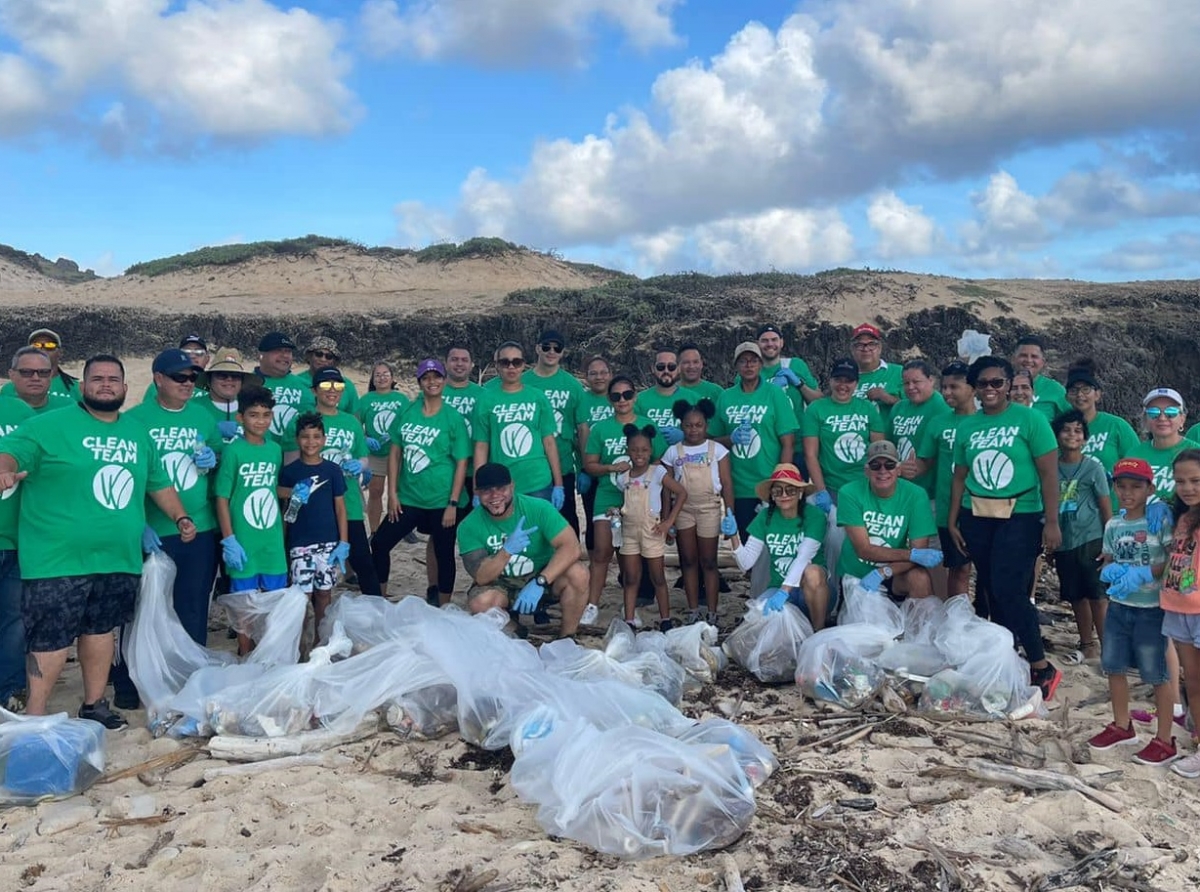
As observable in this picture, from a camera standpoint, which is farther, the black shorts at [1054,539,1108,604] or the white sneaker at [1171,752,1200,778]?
the black shorts at [1054,539,1108,604]

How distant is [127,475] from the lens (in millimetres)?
4289

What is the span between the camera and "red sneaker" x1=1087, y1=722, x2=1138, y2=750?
402cm

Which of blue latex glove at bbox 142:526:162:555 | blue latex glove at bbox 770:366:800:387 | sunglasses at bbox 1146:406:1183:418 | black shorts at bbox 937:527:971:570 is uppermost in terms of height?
blue latex glove at bbox 770:366:800:387

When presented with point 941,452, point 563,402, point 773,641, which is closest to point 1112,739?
point 773,641

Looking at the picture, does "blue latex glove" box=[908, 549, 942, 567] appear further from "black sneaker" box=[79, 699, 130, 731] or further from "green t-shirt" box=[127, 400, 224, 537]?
"black sneaker" box=[79, 699, 130, 731]

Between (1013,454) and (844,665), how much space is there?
149 centimetres

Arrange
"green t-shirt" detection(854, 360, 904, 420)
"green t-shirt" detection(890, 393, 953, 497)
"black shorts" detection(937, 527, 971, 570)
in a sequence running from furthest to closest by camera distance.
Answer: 1. "green t-shirt" detection(854, 360, 904, 420)
2. "green t-shirt" detection(890, 393, 953, 497)
3. "black shorts" detection(937, 527, 971, 570)

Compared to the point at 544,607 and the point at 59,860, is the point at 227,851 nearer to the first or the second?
the point at 59,860

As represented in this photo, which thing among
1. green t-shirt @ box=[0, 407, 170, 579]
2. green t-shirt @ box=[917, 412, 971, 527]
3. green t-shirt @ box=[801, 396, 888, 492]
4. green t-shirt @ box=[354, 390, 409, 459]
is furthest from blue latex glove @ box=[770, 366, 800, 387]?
green t-shirt @ box=[0, 407, 170, 579]

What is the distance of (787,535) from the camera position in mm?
5285

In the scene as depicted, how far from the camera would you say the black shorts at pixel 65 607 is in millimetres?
4078

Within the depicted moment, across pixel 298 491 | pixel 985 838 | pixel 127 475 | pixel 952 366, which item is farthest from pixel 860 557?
pixel 127 475

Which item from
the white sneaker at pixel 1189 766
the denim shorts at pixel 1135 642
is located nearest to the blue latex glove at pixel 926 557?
the denim shorts at pixel 1135 642

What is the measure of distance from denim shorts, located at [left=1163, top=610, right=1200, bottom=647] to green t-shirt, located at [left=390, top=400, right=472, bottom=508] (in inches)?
159
